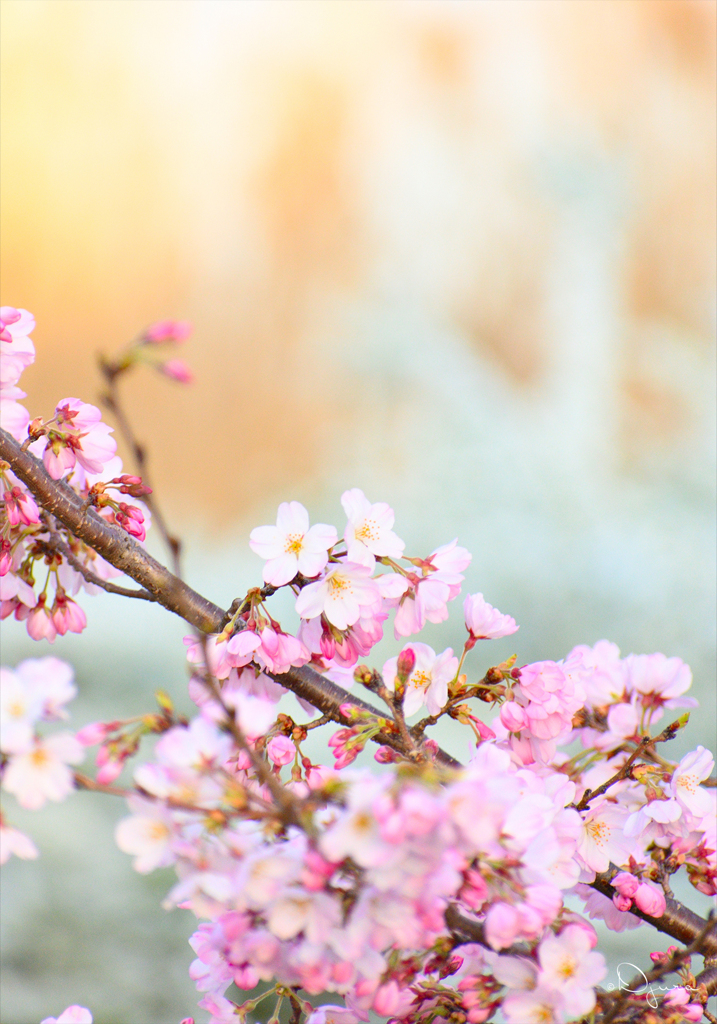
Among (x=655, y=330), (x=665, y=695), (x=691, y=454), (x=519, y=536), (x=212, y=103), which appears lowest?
(x=665, y=695)

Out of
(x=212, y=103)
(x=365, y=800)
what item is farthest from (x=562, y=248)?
(x=365, y=800)

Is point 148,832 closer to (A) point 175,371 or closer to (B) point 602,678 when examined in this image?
(A) point 175,371

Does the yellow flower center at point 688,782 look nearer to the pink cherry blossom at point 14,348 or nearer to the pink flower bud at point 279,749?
the pink flower bud at point 279,749

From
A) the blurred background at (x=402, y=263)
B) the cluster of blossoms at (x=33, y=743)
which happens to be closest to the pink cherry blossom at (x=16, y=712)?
the cluster of blossoms at (x=33, y=743)

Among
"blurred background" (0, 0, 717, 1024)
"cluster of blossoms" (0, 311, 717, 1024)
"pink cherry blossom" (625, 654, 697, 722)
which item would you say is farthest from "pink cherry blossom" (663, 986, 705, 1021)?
"blurred background" (0, 0, 717, 1024)

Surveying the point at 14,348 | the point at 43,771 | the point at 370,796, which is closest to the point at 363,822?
the point at 370,796

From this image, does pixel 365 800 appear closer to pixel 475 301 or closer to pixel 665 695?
pixel 665 695

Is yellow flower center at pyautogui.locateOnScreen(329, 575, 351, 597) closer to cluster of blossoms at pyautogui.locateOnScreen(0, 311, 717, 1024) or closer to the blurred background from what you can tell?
cluster of blossoms at pyautogui.locateOnScreen(0, 311, 717, 1024)
